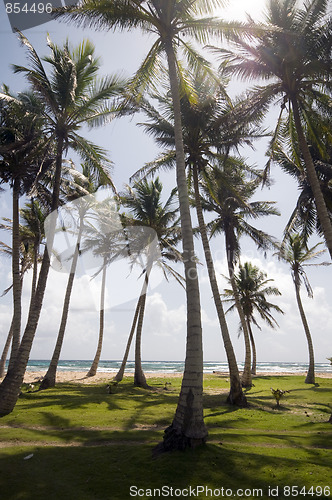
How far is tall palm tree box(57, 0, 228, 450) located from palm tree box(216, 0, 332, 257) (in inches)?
66.8

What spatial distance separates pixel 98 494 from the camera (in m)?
5.00

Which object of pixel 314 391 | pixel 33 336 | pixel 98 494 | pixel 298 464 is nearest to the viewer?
pixel 98 494

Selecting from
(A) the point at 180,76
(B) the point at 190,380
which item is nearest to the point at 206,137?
(A) the point at 180,76

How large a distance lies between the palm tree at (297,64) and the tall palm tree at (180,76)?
5.57 ft

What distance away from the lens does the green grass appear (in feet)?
17.2

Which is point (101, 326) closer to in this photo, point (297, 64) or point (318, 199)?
point (318, 199)

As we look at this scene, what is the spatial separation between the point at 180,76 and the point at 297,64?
156 inches

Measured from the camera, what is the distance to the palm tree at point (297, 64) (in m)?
10.3

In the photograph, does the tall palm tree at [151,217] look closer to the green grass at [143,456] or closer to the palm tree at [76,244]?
the palm tree at [76,244]

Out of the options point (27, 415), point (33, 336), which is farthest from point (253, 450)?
point (33, 336)

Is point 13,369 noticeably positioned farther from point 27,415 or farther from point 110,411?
point 110,411

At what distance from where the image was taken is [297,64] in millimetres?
10648

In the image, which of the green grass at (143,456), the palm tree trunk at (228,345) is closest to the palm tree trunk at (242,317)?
the palm tree trunk at (228,345)

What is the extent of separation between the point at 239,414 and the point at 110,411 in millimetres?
4632
